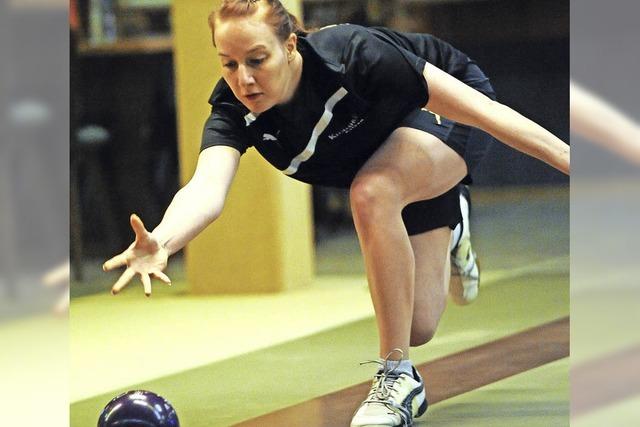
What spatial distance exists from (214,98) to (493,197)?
817mm

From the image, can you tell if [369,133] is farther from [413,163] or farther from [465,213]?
[465,213]

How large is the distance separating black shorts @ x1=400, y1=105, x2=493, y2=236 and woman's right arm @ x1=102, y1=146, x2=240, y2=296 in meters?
0.47

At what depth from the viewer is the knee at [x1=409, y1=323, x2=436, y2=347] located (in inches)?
124

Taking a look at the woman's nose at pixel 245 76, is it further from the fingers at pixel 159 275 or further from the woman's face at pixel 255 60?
the fingers at pixel 159 275

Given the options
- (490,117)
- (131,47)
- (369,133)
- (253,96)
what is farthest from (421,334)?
(131,47)

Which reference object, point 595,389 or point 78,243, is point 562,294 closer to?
point 595,389

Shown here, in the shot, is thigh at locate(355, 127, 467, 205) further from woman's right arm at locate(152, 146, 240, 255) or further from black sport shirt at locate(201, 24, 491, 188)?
woman's right arm at locate(152, 146, 240, 255)

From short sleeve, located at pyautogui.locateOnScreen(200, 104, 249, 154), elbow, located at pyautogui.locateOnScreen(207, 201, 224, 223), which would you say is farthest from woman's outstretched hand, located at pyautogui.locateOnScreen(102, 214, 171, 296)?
short sleeve, located at pyautogui.locateOnScreen(200, 104, 249, 154)

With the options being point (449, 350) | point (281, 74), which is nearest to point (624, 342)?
point (449, 350)

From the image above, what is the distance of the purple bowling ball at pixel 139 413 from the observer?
8.70 ft

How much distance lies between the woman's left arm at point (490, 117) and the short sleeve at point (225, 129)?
482 mm

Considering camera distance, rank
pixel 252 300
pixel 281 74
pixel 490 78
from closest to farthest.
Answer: pixel 281 74, pixel 490 78, pixel 252 300

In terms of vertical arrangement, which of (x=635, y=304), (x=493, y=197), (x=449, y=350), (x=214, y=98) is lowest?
(x=449, y=350)

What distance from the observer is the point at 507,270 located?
318 cm
